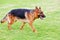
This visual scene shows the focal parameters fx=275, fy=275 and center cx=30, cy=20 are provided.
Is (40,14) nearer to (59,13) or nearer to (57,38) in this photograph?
(57,38)

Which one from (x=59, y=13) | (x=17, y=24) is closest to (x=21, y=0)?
(x=59, y=13)

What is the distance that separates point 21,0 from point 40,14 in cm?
1396

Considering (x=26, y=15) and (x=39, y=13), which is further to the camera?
(x=26, y=15)

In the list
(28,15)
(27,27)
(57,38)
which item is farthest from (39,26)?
(57,38)

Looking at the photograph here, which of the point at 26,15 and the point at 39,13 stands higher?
the point at 39,13

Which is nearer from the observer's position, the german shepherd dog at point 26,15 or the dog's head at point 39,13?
the dog's head at point 39,13

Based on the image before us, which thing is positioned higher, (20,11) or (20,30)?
(20,11)

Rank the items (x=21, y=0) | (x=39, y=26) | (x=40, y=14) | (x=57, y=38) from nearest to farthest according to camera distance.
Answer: (x=57, y=38), (x=40, y=14), (x=39, y=26), (x=21, y=0)

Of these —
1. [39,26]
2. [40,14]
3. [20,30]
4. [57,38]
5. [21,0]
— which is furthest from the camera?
[21,0]

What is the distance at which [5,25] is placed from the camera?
42.2 ft

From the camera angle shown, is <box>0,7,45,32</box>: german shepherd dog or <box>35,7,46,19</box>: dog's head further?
<box>0,7,45,32</box>: german shepherd dog

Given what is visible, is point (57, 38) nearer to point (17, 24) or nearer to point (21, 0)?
point (17, 24)

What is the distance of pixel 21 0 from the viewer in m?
24.9

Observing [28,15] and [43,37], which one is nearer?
[43,37]
